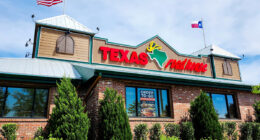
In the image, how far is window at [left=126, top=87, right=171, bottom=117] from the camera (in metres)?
11.4

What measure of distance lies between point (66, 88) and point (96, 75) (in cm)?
155

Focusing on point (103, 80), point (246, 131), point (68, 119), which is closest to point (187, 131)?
A: point (246, 131)

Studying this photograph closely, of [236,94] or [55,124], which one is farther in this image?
[236,94]

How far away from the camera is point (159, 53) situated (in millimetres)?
17203

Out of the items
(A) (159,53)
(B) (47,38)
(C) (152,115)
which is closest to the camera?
(C) (152,115)

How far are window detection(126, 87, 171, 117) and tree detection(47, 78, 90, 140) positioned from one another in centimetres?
316

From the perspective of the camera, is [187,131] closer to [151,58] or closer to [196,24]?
[151,58]

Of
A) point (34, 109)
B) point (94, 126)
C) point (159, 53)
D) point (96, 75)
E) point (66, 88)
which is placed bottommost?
point (94, 126)

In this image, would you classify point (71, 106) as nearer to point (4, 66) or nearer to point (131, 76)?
point (131, 76)

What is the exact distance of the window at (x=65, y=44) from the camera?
46.1ft

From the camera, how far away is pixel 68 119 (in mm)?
8438

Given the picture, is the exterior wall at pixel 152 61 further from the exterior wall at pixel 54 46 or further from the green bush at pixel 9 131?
the green bush at pixel 9 131

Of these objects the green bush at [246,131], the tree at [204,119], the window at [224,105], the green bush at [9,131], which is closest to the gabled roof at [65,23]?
the green bush at [9,131]

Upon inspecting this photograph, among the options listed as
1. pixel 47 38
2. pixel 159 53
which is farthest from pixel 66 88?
pixel 159 53
